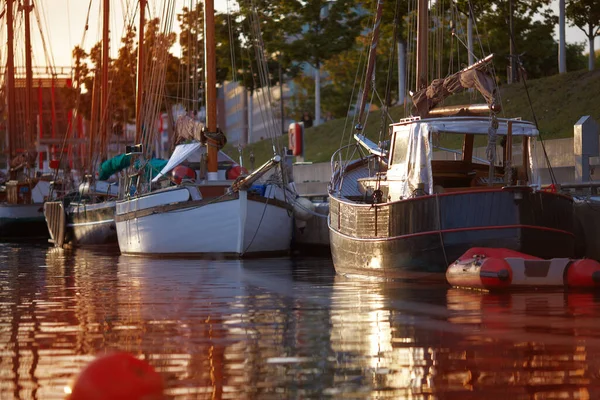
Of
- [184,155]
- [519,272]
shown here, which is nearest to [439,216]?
[519,272]

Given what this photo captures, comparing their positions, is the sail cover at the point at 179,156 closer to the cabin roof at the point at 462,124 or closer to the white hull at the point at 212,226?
the white hull at the point at 212,226

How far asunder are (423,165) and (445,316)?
6.33 metres

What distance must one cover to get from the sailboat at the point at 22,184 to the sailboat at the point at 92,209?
4.46 m

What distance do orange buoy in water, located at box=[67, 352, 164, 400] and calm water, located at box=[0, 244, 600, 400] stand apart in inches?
83.7

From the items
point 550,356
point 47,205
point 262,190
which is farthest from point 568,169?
point 47,205

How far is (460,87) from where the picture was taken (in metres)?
23.1

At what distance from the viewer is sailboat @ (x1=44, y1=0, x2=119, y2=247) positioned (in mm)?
42656

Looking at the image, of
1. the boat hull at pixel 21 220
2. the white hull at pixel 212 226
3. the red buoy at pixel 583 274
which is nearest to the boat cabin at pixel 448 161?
the red buoy at pixel 583 274

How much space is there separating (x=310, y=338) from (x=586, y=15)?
49798mm

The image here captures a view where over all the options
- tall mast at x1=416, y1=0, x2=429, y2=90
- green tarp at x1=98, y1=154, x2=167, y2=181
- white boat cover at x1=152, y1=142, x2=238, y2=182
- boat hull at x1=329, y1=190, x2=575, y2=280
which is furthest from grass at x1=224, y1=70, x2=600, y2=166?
boat hull at x1=329, y1=190, x2=575, y2=280

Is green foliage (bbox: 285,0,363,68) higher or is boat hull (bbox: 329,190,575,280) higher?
green foliage (bbox: 285,0,363,68)

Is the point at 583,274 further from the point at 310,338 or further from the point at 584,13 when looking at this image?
the point at 584,13

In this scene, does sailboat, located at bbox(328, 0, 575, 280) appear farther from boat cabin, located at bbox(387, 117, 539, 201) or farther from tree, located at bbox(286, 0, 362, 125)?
tree, located at bbox(286, 0, 362, 125)

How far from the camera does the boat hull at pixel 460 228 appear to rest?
1980 centimetres
